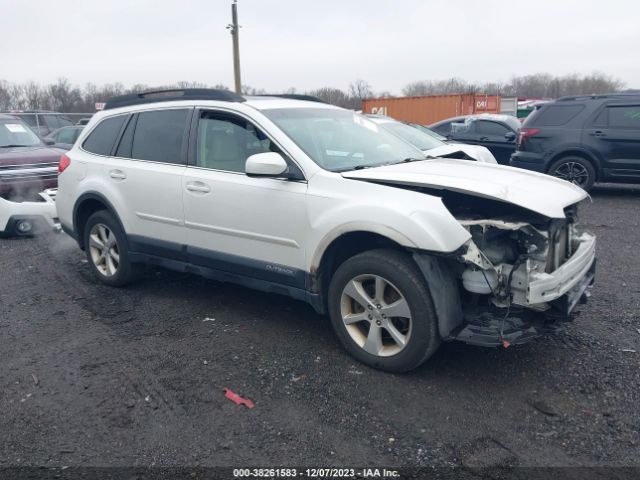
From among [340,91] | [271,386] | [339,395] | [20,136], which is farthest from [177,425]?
[340,91]

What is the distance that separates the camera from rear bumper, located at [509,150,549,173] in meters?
10.3

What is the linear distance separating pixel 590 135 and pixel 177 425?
9.34m

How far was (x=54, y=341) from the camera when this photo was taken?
4.38 meters

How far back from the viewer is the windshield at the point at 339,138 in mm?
4211

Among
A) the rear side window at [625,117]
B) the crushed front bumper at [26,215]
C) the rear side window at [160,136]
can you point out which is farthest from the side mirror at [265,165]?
the rear side window at [625,117]

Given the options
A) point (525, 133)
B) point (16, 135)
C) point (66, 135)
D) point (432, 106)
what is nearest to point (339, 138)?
point (16, 135)

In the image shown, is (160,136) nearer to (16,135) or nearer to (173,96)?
(173,96)

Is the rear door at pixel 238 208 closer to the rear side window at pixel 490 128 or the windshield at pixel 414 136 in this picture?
the windshield at pixel 414 136

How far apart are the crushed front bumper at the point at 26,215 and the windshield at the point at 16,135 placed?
1.82 m

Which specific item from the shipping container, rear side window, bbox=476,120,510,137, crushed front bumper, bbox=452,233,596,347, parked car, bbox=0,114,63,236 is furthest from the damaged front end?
the shipping container

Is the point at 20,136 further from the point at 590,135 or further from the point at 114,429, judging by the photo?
the point at 590,135

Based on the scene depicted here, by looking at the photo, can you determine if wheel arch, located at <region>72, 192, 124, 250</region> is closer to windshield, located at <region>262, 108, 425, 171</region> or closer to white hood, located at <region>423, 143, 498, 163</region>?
windshield, located at <region>262, 108, 425, 171</region>

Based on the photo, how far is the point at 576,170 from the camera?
401 inches

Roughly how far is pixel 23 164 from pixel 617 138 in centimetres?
968
